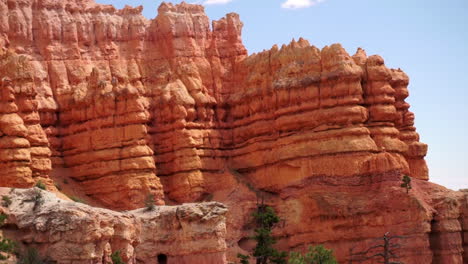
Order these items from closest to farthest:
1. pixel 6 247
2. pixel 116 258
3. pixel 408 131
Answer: pixel 6 247 → pixel 116 258 → pixel 408 131

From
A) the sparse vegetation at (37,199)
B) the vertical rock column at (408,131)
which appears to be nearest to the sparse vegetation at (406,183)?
the vertical rock column at (408,131)

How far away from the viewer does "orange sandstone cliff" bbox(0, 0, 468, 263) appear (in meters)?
58.4

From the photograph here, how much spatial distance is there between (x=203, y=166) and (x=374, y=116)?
11.6m

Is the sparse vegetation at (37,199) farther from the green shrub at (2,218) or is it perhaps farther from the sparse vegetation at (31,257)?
the sparse vegetation at (31,257)

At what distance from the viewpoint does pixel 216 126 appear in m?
67.3

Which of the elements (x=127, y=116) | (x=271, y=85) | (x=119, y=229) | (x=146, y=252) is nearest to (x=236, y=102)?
(x=271, y=85)

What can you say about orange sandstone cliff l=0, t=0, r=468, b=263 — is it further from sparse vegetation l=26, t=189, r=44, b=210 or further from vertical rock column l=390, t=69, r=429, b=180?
sparse vegetation l=26, t=189, r=44, b=210

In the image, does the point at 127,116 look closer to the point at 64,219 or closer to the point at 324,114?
the point at 324,114

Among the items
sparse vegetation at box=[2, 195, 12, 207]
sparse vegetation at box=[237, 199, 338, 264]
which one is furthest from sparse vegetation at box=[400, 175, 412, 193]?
sparse vegetation at box=[2, 195, 12, 207]

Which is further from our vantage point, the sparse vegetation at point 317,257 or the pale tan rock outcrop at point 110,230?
the sparse vegetation at point 317,257

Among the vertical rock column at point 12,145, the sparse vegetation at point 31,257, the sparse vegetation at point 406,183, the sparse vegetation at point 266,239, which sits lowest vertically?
the sparse vegetation at point 31,257

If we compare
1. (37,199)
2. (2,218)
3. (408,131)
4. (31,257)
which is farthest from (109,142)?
(31,257)

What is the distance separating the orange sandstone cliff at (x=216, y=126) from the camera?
192ft

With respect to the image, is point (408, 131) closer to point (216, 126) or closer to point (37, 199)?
point (216, 126)
